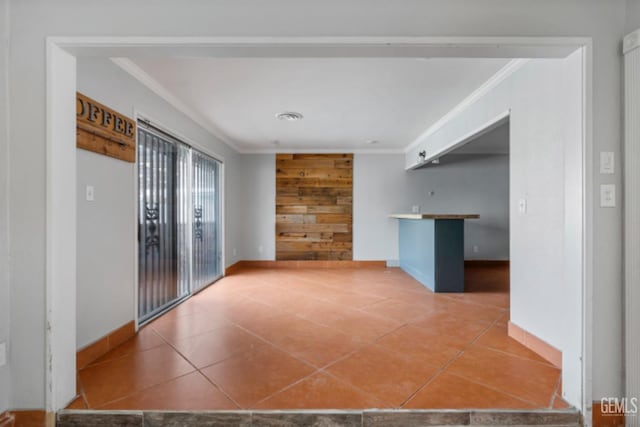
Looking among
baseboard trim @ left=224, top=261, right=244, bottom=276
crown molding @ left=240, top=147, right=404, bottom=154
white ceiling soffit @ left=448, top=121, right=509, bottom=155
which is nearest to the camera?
white ceiling soffit @ left=448, top=121, right=509, bottom=155

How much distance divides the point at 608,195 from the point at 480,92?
1807 millimetres

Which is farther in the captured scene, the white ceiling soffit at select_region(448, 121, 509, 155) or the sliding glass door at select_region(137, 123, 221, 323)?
the white ceiling soffit at select_region(448, 121, 509, 155)

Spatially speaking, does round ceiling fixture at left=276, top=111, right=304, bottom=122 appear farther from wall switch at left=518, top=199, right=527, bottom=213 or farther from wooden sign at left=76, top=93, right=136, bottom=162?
wall switch at left=518, top=199, right=527, bottom=213

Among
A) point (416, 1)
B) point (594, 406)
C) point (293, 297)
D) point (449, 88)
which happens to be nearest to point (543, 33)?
point (416, 1)

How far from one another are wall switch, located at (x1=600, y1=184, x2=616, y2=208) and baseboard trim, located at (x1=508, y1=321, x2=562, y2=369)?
111cm

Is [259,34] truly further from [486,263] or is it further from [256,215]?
[486,263]

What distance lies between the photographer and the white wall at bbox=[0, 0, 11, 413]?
1516 millimetres

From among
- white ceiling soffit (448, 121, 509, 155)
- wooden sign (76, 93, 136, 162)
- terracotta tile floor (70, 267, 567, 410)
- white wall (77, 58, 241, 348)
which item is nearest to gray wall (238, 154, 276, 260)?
Answer: terracotta tile floor (70, 267, 567, 410)

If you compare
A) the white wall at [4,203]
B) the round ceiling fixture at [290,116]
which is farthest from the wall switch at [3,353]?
the round ceiling fixture at [290,116]

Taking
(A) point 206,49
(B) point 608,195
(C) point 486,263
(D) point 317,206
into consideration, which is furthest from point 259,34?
(C) point 486,263

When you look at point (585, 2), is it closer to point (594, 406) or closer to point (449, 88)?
point (449, 88)

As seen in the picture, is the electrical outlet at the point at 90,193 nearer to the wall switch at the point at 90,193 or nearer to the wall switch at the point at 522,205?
the wall switch at the point at 90,193

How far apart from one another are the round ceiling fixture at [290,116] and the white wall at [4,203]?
2529 millimetres

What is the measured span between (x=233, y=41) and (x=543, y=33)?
66.0 inches
